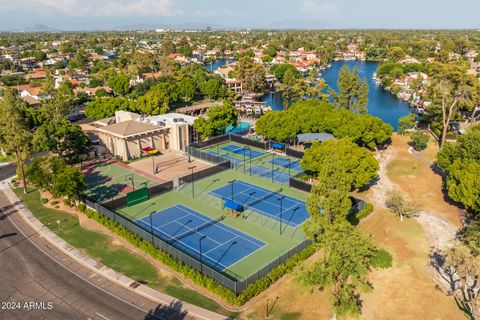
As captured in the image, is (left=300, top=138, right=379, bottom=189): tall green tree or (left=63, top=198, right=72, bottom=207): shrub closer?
(left=63, top=198, right=72, bottom=207): shrub

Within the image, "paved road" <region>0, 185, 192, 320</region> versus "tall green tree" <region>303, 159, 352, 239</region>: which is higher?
"tall green tree" <region>303, 159, 352, 239</region>

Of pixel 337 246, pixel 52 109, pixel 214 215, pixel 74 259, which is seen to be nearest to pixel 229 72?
pixel 52 109

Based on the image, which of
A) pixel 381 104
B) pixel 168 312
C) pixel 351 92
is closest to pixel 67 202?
pixel 168 312

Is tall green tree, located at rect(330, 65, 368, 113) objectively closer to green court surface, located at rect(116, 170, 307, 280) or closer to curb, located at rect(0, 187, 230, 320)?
green court surface, located at rect(116, 170, 307, 280)

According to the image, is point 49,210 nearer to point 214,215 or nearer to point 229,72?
point 214,215

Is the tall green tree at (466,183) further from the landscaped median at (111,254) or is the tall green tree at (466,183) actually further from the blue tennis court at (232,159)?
the blue tennis court at (232,159)

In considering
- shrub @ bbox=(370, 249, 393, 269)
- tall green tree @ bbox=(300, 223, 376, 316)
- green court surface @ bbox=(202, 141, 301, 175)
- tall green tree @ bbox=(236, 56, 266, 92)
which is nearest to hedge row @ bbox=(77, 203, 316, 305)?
tall green tree @ bbox=(300, 223, 376, 316)

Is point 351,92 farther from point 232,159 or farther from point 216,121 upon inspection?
point 232,159
